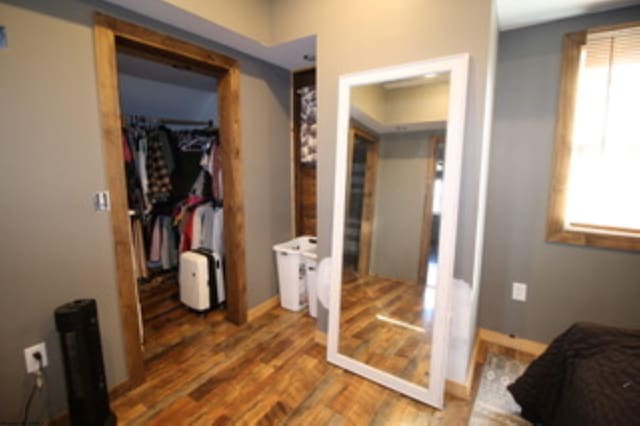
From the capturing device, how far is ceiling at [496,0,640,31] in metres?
1.70

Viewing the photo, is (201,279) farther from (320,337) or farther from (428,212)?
(428,212)

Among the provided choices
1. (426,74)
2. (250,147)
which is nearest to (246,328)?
(250,147)

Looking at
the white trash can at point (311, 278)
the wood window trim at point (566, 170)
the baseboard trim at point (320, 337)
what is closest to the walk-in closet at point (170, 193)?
the white trash can at point (311, 278)

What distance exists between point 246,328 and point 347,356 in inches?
37.7

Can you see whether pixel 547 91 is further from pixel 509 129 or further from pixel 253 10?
pixel 253 10

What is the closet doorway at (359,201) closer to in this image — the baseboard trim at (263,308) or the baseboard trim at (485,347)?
the baseboard trim at (485,347)

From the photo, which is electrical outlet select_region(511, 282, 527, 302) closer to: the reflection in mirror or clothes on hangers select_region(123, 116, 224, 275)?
the reflection in mirror

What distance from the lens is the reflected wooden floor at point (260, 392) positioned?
165 centimetres

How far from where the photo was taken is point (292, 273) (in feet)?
9.13

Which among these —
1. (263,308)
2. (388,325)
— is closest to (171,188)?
(263,308)

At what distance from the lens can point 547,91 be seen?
201 centimetres

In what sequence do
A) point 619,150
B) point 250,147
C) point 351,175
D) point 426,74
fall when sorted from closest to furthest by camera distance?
1. point 426,74
2. point 619,150
3. point 351,175
4. point 250,147

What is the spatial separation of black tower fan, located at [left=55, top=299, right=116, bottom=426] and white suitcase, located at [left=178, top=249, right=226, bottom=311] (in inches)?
44.8

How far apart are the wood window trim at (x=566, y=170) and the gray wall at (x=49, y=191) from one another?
2.62 meters
